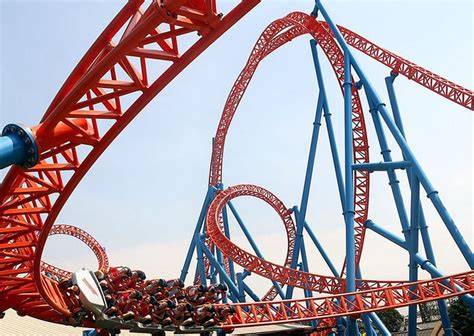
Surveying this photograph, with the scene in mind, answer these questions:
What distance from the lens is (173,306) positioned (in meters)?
10.3

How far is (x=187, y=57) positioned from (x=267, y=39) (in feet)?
45.3

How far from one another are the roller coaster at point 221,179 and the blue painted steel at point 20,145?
0.5 inches

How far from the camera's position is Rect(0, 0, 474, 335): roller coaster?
4.69m

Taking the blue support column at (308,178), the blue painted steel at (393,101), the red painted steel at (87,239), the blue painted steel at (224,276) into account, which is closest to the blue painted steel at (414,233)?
the blue painted steel at (393,101)

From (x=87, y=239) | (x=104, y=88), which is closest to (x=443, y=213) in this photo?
(x=104, y=88)

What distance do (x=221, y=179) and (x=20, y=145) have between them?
17.0 m

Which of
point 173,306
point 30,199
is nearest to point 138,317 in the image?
point 173,306

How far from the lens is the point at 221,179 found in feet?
70.8

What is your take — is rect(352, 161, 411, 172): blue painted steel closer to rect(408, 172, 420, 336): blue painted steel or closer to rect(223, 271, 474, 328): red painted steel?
rect(408, 172, 420, 336): blue painted steel

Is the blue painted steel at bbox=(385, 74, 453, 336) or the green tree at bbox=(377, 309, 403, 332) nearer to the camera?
the blue painted steel at bbox=(385, 74, 453, 336)

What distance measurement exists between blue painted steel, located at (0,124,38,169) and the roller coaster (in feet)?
0.04

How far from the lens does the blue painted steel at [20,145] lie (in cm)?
454

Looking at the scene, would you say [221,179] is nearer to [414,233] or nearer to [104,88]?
[414,233]

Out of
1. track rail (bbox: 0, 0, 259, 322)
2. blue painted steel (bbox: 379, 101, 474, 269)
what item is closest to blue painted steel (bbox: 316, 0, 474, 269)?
blue painted steel (bbox: 379, 101, 474, 269)
